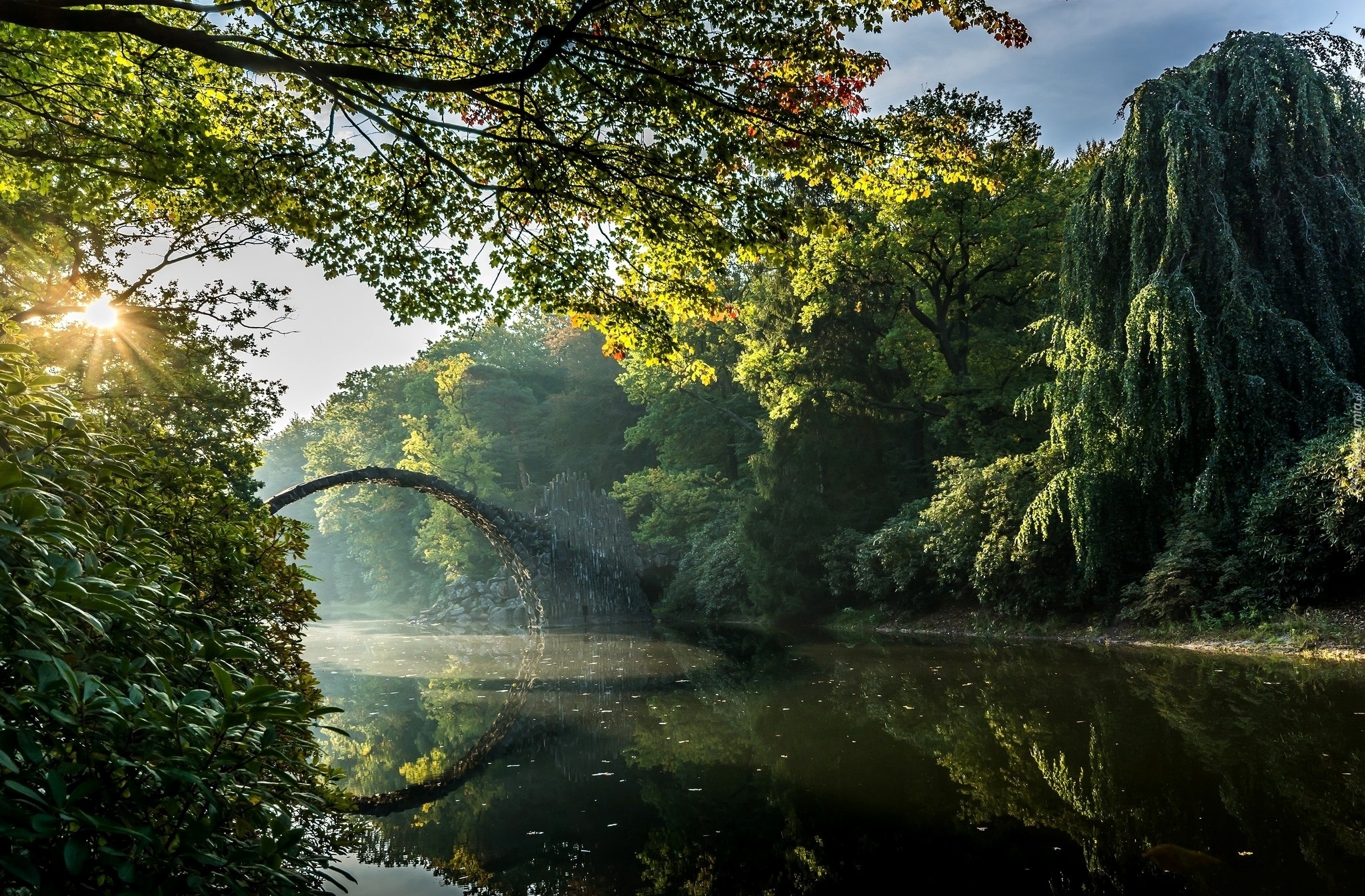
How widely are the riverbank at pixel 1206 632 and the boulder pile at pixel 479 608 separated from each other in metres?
18.8

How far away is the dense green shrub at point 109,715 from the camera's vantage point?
1656 millimetres

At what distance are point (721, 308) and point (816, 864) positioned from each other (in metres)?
5.05

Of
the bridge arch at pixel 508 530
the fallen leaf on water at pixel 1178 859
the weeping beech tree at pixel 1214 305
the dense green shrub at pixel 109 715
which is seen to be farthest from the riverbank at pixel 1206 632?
the bridge arch at pixel 508 530

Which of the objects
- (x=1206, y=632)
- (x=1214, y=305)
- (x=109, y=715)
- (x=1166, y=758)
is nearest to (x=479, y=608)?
(x=1206, y=632)

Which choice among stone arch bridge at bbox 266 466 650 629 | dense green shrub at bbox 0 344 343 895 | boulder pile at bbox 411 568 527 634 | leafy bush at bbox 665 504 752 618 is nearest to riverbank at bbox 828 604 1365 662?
leafy bush at bbox 665 504 752 618

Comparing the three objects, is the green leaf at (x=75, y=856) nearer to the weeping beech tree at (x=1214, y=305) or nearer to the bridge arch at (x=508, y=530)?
the weeping beech tree at (x=1214, y=305)

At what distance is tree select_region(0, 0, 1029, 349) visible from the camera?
5.74 m

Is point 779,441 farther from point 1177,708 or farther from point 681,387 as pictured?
point 1177,708

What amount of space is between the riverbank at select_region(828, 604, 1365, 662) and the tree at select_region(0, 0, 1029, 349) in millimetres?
7522

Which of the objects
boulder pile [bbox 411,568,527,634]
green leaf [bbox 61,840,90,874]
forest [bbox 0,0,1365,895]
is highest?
forest [bbox 0,0,1365,895]

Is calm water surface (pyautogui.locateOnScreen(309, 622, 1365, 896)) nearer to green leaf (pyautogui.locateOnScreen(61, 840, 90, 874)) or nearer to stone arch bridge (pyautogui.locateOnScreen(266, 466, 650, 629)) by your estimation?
green leaf (pyautogui.locateOnScreen(61, 840, 90, 874))

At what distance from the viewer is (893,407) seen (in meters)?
21.2

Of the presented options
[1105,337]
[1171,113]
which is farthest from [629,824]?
[1171,113]

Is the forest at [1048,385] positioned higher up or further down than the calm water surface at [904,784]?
higher up
